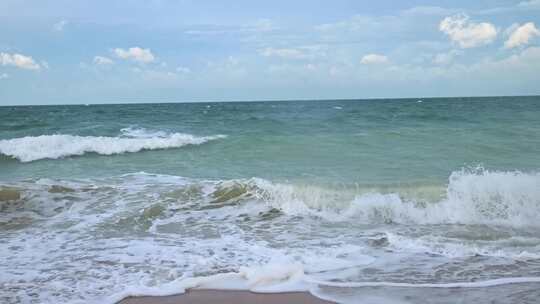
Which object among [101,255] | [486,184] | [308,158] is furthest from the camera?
[308,158]

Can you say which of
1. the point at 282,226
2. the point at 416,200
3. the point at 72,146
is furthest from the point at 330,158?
the point at 72,146

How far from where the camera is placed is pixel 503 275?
537cm

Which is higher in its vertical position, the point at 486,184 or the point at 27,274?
the point at 486,184

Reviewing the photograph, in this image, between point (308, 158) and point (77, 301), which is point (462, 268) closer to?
point (77, 301)

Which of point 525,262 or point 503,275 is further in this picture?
point 525,262

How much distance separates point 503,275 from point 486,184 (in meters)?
4.20

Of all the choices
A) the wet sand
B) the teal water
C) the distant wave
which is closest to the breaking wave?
the teal water

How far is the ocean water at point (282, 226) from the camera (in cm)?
520

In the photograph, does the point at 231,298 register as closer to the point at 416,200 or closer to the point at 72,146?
the point at 416,200

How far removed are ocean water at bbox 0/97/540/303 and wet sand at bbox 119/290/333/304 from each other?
13 centimetres

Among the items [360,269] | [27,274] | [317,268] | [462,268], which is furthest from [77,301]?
[462,268]

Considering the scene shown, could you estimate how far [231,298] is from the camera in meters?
4.80

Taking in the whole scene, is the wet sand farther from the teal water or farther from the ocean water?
the teal water

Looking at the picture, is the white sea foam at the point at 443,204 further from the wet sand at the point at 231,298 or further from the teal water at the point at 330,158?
the wet sand at the point at 231,298
